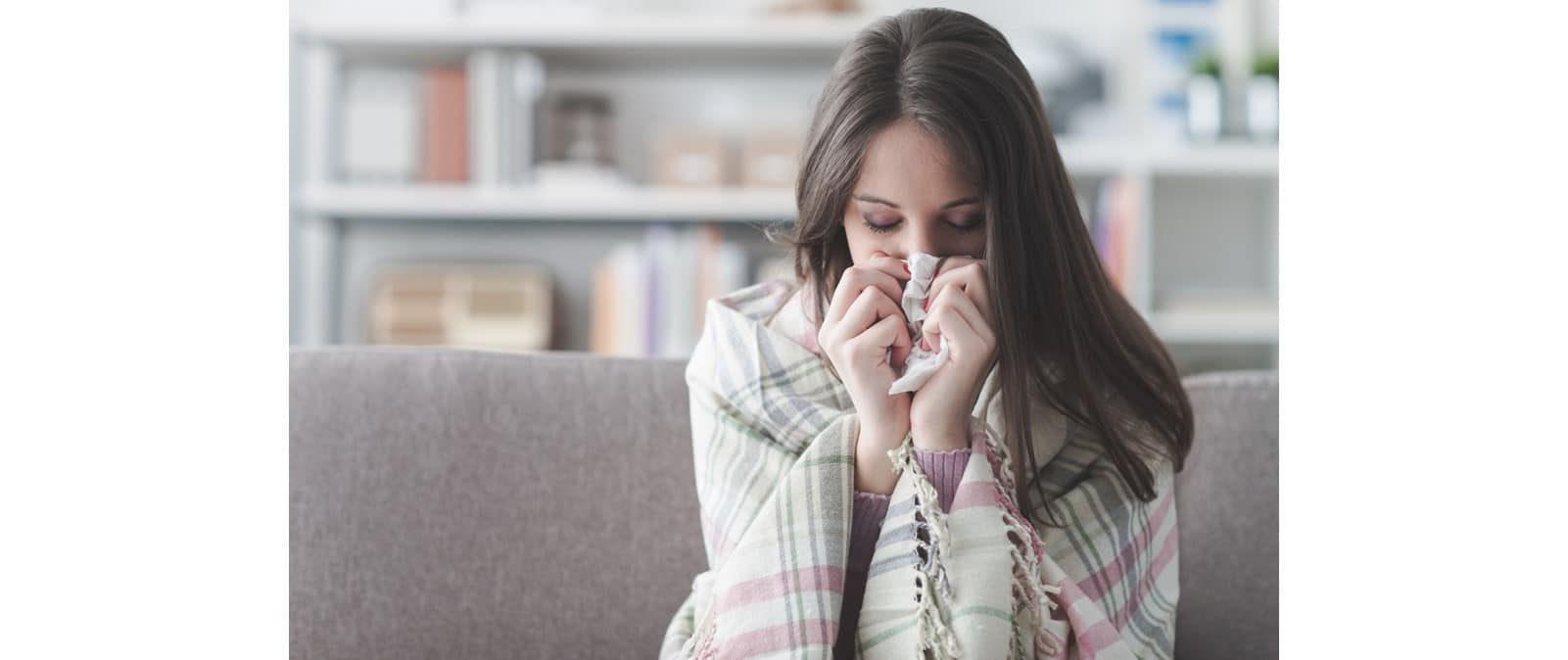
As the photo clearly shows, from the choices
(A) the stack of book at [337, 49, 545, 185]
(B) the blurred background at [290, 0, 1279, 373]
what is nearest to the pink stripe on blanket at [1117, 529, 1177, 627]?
(B) the blurred background at [290, 0, 1279, 373]

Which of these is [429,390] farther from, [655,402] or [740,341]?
[740,341]

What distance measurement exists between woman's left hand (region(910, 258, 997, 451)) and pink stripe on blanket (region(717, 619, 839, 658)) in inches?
6.2

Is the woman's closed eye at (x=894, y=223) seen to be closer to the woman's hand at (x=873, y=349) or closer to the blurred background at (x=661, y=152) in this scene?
the woman's hand at (x=873, y=349)

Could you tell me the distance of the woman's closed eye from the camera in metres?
0.87

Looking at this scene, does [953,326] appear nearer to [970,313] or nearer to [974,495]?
[970,313]

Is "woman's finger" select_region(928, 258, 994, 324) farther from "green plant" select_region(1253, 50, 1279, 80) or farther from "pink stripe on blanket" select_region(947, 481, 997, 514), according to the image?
"green plant" select_region(1253, 50, 1279, 80)

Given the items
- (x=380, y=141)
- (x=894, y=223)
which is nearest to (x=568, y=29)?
(x=380, y=141)
